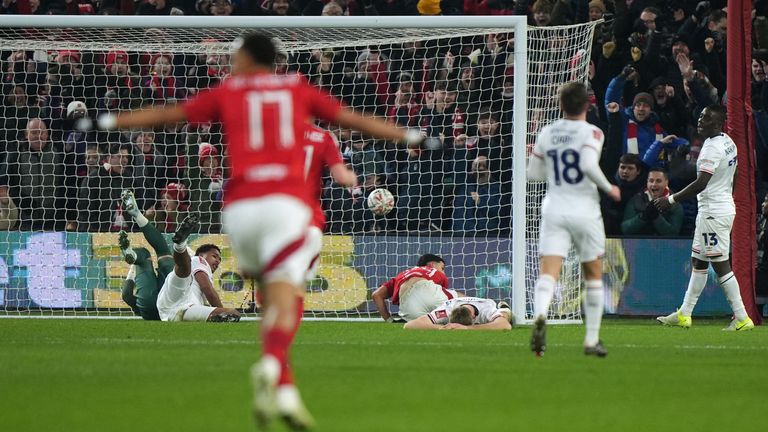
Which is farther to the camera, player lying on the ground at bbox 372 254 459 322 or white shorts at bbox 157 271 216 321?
white shorts at bbox 157 271 216 321

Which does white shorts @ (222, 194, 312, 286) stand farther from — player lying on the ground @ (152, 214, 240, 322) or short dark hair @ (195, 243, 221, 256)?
short dark hair @ (195, 243, 221, 256)

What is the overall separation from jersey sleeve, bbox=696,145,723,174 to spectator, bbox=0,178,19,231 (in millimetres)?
8707

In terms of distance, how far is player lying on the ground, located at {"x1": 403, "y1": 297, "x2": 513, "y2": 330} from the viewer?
13.8 m

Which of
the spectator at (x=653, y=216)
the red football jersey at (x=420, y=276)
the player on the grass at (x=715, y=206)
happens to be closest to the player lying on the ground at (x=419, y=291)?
the red football jersey at (x=420, y=276)

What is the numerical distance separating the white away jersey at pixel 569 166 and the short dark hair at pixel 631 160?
254 inches

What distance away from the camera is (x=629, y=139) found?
16.7 meters

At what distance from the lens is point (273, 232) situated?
5.92 m

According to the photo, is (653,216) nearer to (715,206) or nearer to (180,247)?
(715,206)

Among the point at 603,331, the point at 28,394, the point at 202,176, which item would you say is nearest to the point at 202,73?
the point at 202,176

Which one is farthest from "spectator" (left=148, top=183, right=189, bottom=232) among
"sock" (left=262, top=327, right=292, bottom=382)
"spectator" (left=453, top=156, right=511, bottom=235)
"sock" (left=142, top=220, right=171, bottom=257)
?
"sock" (left=262, top=327, right=292, bottom=382)

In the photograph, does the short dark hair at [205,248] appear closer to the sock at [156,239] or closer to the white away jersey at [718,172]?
the sock at [156,239]

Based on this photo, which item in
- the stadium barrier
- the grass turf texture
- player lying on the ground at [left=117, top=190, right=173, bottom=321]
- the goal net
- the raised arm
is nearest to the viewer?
the grass turf texture

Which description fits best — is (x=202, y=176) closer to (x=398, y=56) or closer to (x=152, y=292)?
(x=152, y=292)

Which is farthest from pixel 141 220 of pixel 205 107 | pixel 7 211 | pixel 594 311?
pixel 205 107
